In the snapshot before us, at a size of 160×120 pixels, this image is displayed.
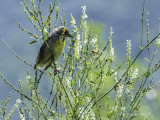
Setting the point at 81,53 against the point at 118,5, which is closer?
the point at 81,53

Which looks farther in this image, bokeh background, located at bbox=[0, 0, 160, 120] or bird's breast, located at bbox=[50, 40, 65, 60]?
bokeh background, located at bbox=[0, 0, 160, 120]

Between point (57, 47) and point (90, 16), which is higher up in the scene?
point (90, 16)

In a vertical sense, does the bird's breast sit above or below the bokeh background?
below

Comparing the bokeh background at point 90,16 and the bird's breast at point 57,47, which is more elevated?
the bokeh background at point 90,16

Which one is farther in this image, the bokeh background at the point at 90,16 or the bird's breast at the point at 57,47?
the bokeh background at the point at 90,16

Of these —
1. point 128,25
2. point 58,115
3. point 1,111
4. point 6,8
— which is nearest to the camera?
point 1,111

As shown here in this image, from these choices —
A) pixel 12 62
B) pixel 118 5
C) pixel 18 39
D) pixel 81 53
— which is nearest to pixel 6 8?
pixel 18 39

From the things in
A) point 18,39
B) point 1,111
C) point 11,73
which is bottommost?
point 1,111

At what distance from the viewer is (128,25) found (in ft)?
272

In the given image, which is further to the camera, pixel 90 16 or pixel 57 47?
pixel 90 16

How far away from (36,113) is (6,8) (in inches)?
3496

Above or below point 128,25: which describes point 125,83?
below

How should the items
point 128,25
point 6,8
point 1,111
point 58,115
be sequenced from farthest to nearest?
point 6,8 < point 128,25 < point 58,115 < point 1,111

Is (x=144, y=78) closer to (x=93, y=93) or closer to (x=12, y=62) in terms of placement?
(x=93, y=93)
